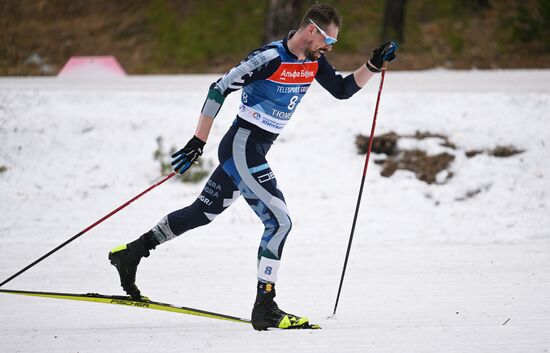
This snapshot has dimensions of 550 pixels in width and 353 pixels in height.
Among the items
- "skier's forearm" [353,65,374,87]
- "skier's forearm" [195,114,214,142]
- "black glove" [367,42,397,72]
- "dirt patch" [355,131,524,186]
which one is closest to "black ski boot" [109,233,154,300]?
"skier's forearm" [195,114,214,142]

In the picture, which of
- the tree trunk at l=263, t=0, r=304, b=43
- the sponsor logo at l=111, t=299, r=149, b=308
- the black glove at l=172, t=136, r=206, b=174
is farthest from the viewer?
the tree trunk at l=263, t=0, r=304, b=43

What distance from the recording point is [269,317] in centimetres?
475

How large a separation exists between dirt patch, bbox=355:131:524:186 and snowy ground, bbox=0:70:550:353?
0.43ft

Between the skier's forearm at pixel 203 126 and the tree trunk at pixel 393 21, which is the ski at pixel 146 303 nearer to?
the skier's forearm at pixel 203 126

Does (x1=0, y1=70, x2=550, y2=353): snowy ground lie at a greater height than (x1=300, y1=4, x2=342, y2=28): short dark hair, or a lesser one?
lesser

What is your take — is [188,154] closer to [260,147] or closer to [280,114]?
[260,147]

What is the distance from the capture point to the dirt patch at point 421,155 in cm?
904

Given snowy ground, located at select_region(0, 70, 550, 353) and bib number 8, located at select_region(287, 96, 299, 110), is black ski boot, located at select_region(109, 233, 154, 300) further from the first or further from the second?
bib number 8, located at select_region(287, 96, 299, 110)

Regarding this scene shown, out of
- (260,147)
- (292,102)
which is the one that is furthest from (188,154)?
(292,102)

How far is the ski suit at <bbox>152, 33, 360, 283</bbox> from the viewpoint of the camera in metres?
4.61

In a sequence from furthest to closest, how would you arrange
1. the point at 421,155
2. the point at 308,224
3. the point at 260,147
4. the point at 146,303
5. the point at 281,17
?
the point at 281,17 → the point at 421,155 → the point at 308,224 → the point at 146,303 → the point at 260,147

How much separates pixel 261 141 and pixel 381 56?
101cm

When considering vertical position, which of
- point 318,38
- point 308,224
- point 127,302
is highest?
point 318,38

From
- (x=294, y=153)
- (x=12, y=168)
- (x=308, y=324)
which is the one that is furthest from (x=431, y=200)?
(x=12, y=168)
